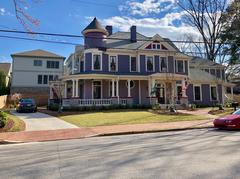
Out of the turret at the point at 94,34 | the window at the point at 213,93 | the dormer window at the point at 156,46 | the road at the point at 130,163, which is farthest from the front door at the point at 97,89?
the road at the point at 130,163

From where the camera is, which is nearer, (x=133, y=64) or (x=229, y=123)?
(x=229, y=123)

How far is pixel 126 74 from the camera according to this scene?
27828 mm

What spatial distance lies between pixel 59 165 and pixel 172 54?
26.3 metres

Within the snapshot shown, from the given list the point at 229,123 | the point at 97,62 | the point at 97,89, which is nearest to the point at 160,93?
the point at 97,89

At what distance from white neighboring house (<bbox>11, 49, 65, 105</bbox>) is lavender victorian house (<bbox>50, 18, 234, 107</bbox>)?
618 inches

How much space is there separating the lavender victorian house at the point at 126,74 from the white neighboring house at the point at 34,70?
51.5ft

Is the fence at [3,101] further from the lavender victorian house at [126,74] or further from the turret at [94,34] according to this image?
the turret at [94,34]

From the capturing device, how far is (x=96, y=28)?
2766 centimetres

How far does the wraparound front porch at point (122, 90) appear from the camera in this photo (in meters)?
26.0

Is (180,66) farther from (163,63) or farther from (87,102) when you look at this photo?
(87,102)

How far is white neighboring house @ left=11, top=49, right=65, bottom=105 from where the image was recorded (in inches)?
1702

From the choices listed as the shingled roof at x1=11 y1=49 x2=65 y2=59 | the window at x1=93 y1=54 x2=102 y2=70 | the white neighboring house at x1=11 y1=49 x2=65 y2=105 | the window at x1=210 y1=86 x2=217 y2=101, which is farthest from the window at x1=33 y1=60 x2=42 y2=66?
the window at x1=210 y1=86 x2=217 y2=101

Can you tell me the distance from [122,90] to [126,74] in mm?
2016

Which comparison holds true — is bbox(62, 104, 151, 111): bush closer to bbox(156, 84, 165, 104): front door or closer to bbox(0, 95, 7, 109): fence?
bbox(156, 84, 165, 104): front door
